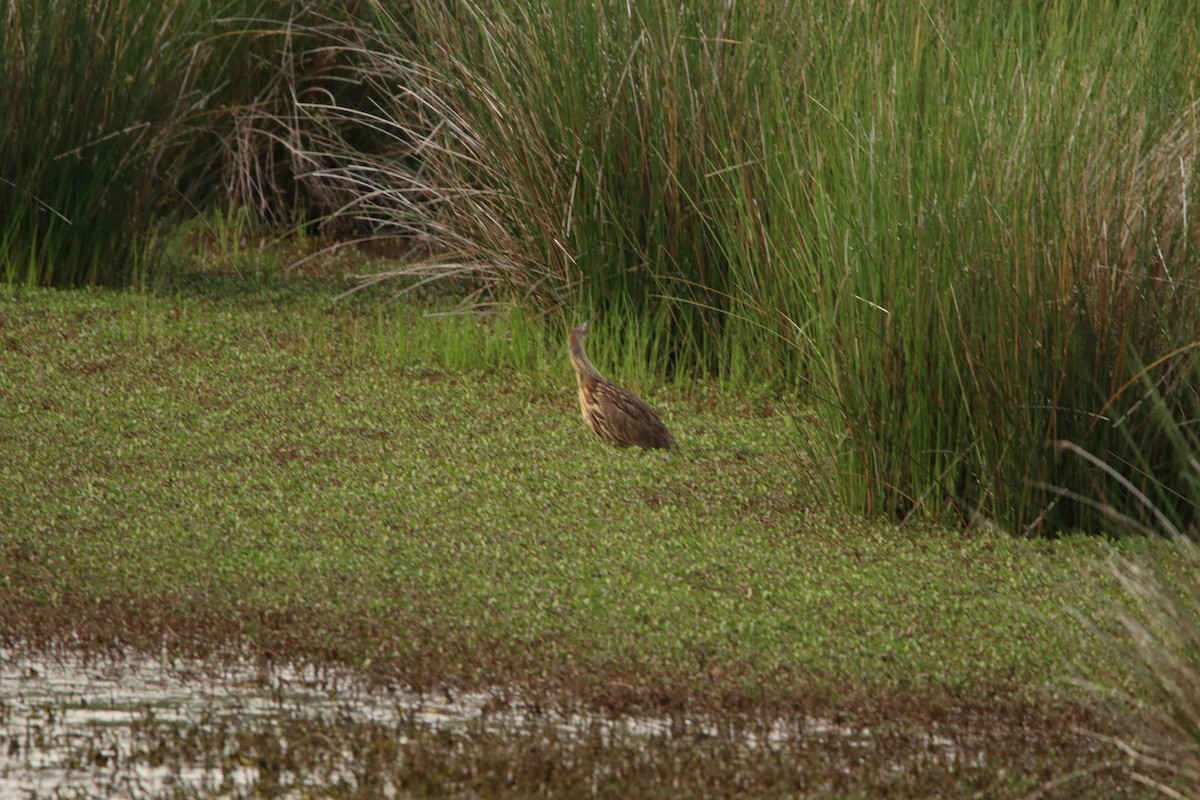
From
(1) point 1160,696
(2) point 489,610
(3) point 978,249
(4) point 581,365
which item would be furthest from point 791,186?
(1) point 1160,696

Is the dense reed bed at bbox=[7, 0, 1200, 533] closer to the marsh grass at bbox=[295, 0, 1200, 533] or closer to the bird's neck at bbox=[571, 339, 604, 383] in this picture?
the marsh grass at bbox=[295, 0, 1200, 533]

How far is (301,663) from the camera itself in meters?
3.80

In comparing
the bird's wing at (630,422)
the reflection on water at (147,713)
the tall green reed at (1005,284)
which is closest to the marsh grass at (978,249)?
the tall green reed at (1005,284)

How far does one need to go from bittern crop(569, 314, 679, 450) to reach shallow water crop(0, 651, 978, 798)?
2081 mm

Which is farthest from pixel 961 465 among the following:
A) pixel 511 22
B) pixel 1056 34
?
pixel 511 22

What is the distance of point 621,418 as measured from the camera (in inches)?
224

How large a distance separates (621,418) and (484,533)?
1.08 m

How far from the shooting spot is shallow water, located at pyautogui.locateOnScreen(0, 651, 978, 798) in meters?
3.22

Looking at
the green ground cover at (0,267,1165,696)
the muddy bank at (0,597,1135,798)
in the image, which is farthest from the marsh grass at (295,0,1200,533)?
the muddy bank at (0,597,1135,798)

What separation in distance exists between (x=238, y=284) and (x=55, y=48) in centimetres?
135

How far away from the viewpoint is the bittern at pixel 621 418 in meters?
5.66

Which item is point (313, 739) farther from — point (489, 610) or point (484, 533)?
point (484, 533)

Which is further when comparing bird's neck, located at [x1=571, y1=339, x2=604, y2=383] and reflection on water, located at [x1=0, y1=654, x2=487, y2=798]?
bird's neck, located at [x1=571, y1=339, x2=604, y2=383]

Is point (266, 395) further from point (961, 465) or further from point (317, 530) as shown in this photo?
point (961, 465)
